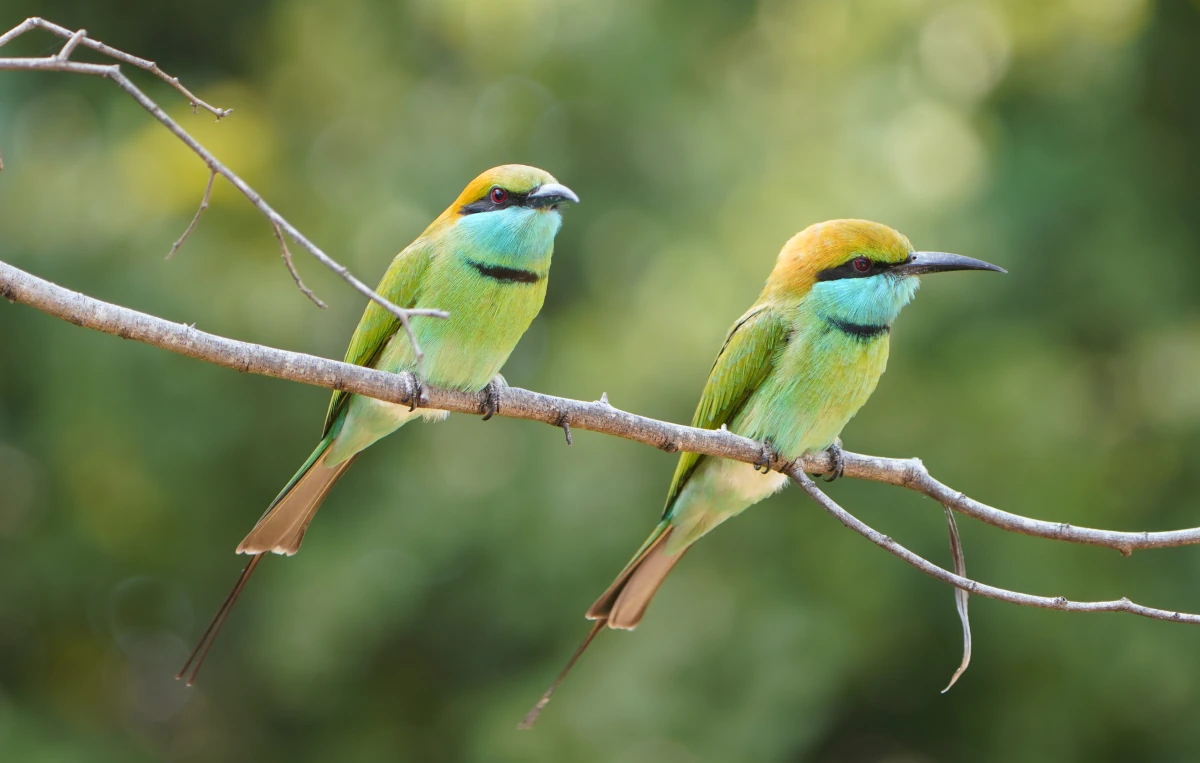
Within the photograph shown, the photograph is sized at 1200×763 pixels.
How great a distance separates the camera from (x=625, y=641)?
201 inches

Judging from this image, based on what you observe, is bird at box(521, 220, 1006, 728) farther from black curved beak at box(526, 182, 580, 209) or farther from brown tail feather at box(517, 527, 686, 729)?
black curved beak at box(526, 182, 580, 209)

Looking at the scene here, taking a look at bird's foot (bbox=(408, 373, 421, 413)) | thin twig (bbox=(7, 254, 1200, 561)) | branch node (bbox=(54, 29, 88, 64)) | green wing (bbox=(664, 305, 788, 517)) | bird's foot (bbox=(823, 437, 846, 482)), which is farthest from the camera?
green wing (bbox=(664, 305, 788, 517))

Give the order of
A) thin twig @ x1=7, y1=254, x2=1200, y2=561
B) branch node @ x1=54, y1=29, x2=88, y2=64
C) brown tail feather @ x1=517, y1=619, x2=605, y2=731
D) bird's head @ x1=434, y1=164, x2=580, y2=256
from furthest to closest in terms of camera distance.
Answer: bird's head @ x1=434, y1=164, x2=580, y2=256
brown tail feather @ x1=517, y1=619, x2=605, y2=731
thin twig @ x1=7, y1=254, x2=1200, y2=561
branch node @ x1=54, y1=29, x2=88, y2=64

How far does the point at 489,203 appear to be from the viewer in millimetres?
2896

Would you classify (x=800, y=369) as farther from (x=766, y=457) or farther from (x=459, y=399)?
(x=459, y=399)

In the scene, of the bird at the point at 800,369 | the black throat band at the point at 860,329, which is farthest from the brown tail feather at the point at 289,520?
the black throat band at the point at 860,329

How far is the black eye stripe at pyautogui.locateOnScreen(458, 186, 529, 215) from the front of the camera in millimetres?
2820

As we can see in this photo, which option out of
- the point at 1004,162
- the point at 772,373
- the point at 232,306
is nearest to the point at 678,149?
the point at 1004,162

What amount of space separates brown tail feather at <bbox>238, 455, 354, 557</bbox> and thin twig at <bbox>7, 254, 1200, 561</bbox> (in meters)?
0.34

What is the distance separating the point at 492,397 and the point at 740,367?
2.38 ft

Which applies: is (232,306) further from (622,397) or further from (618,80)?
(618,80)

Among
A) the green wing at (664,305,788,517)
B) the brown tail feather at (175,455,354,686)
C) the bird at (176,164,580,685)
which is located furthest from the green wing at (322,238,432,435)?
the green wing at (664,305,788,517)

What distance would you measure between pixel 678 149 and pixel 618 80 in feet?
1.62

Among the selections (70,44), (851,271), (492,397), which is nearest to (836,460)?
(851,271)
